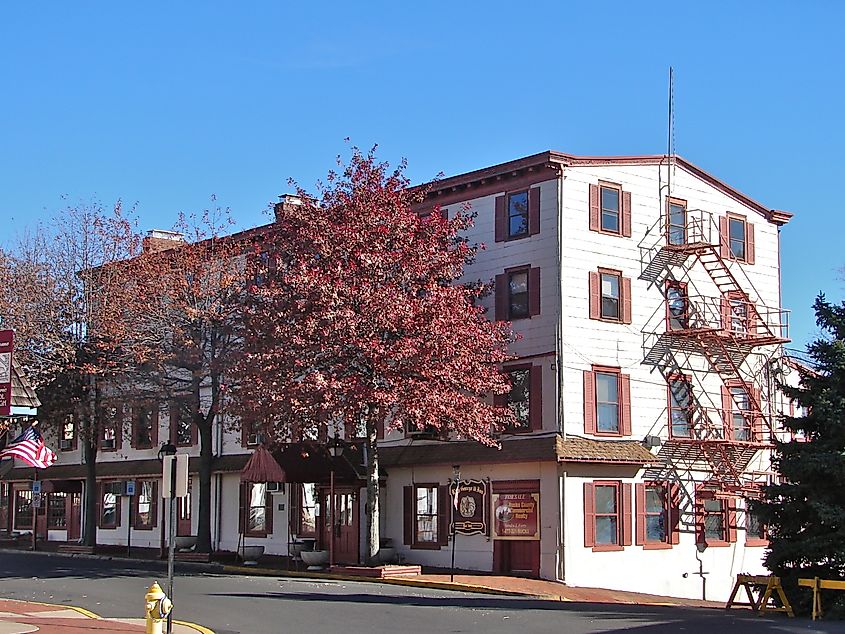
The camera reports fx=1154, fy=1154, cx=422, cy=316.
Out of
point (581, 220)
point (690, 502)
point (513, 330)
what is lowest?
point (690, 502)

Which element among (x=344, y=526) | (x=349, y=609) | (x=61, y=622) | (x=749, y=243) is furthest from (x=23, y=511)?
(x=61, y=622)

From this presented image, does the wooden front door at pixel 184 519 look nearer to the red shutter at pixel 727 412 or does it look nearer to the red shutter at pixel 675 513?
the red shutter at pixel 675 513

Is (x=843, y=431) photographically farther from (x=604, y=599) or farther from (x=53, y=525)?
(x=53, y=525)

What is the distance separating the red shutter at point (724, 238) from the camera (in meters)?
37.5

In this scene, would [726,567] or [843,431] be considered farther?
[726,567]

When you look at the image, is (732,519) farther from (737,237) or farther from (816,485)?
(816,485)

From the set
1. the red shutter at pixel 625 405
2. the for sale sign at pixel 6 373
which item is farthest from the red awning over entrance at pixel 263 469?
the for sale sign at pixel 6 373

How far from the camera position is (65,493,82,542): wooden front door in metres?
51.7

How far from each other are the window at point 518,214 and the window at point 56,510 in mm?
28432

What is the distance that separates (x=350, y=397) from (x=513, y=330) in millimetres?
6518

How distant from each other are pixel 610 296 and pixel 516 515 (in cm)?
711

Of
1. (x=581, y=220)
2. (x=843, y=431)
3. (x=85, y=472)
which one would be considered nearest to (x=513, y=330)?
(x=581, y=220)

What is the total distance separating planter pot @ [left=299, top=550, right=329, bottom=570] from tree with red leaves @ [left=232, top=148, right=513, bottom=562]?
330cm

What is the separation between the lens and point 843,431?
23969 millimetres
